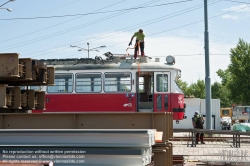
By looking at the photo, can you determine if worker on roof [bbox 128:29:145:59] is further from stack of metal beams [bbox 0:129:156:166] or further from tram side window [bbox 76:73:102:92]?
stack of metal beams [bbox 0:129:156:166]

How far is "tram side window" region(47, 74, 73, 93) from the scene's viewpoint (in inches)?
794

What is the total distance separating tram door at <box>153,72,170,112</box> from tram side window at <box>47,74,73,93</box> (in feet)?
11.8

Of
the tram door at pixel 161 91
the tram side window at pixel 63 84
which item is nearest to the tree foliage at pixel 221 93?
the tram door at pixel 161 91

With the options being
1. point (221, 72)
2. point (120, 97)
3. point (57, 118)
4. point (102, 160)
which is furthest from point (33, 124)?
point (221, 72)

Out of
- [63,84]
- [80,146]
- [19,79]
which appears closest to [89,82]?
[63,84]

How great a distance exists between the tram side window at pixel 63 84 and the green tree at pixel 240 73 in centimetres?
3593

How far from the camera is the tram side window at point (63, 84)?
20156 mm

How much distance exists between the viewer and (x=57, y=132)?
7.58 meters

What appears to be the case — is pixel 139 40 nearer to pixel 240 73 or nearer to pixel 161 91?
pixel 161 91

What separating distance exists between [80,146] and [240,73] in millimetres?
47622

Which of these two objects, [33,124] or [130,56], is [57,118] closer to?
[33,124]

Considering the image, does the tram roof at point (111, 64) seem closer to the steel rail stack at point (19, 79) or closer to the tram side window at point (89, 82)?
the tram side window at point (89, 82)

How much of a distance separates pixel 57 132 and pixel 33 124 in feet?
6.10

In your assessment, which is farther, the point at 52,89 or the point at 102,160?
the point at 52,89
